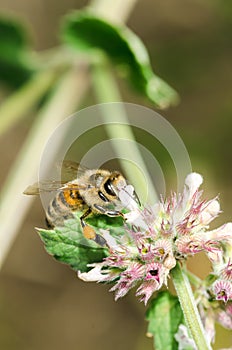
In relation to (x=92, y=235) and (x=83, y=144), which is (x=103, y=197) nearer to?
(x=92, y=235)

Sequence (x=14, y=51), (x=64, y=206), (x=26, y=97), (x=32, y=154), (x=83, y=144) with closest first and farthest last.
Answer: (x=64, y=206) → (x=32, y=154) → (x=26, y=97) → (x=14, y=51) → (x=83, y=144)

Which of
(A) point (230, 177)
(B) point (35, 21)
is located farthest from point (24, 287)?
(B) point (35, 21)

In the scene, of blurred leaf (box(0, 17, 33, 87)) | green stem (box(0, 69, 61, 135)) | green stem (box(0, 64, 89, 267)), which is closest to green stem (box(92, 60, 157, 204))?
green stem (box(0, 64, 89, 267))

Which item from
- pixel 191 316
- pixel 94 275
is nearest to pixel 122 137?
pixel 94 275

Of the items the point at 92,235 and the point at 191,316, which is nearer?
the point at 191,316

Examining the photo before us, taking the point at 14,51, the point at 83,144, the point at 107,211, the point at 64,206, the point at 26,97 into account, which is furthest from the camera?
the point at 83,144

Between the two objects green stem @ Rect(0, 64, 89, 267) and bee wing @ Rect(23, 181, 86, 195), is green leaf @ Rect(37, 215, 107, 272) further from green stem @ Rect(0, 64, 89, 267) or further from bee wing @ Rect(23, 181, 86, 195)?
green stem @ Rect(0, 64, 89, 267)

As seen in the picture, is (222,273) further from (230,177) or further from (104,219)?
(230,177)
